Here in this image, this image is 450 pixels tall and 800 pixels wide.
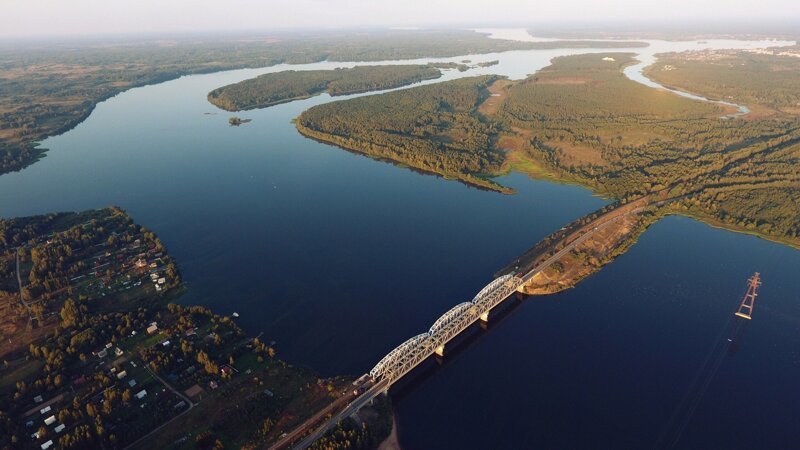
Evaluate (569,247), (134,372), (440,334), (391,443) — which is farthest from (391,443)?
(569,247)

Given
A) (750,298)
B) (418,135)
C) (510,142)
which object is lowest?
(750,298)

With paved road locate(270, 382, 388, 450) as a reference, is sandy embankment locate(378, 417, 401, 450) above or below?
below

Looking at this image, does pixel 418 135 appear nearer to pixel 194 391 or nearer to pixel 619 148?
pixel 619 148

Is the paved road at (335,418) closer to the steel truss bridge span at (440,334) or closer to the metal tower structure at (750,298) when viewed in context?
the steel truss bridge span at (440,334)

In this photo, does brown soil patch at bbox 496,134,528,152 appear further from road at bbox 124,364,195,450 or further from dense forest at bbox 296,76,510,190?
road at bbox 124,364,195,450

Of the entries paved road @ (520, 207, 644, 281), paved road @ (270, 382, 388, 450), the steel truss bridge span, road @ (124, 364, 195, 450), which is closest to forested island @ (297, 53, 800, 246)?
paved road @ (520, 207, 644, 281)

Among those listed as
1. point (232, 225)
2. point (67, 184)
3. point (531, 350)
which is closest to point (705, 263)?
point (531, 350)
